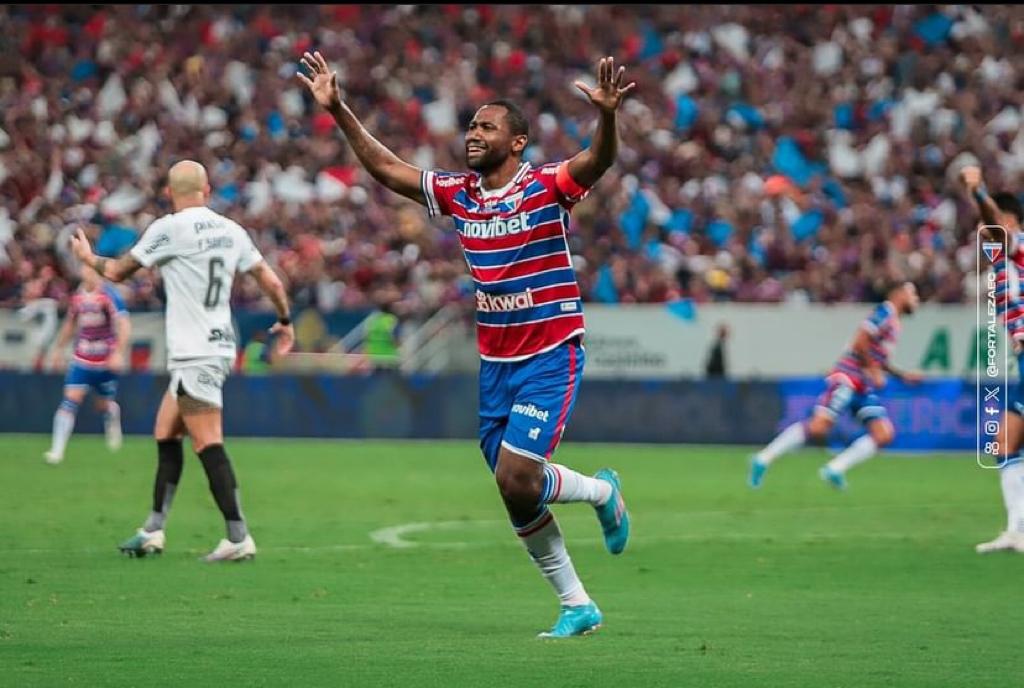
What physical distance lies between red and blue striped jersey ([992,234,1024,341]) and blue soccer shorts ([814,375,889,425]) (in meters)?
6.63

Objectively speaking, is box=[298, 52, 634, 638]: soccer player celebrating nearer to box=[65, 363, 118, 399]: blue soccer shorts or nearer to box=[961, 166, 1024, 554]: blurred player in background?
box=[961, 166, 1024, 554]: blurred player in background

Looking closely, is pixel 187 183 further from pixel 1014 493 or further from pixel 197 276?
pixel 1014 493

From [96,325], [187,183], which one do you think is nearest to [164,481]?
[187,183]

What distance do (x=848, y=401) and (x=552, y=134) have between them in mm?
13128

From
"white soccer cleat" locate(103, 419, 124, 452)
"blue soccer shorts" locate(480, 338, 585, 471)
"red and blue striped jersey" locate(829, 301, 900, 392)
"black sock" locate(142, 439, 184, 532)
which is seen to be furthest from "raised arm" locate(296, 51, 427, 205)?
"white soccer cleat" locate(103, 419, 124, 452)

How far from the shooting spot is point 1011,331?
44.3ft

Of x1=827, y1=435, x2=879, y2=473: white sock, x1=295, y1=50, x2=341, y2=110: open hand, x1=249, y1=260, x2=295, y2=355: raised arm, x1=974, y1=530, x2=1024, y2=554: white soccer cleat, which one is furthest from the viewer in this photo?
x1=827, y1=435, x2=879, y2=473: white sock

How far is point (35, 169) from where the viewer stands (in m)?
33.0

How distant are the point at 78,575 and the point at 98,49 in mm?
25796

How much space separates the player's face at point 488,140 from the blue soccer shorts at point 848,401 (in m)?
12.1

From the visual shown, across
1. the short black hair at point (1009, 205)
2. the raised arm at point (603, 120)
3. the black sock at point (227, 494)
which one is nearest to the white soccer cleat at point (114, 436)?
the black sock at point (227, 494)

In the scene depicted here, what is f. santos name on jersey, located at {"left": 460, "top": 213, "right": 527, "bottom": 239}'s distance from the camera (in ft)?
28.2

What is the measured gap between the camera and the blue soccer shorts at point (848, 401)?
2008cm
